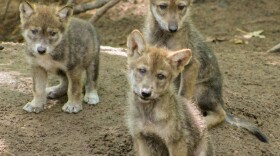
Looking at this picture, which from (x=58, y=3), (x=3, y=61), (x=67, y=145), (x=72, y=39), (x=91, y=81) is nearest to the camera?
(x=67, y=145)

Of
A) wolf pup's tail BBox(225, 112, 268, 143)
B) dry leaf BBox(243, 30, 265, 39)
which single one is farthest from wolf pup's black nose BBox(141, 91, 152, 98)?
dry leaf BBox(243, 30, 265, 39)

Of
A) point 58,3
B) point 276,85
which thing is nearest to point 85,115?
point 276,85

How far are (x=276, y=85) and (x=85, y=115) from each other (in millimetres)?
3504

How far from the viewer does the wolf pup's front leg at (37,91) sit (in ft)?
25.8

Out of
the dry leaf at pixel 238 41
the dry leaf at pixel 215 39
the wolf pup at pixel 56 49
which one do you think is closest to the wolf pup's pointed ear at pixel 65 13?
the wolf pup at pixel 56 49

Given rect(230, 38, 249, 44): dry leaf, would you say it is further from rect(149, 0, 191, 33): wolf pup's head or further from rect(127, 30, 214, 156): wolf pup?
rect(127, 30, 214, 156): wolf pup

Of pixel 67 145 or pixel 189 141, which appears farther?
pixel 67 145

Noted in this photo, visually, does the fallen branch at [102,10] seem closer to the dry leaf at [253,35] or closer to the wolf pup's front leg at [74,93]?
the dry leaf at [253,35]

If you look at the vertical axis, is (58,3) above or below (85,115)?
below

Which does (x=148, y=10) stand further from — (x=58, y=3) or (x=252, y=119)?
(x=58, y=3)

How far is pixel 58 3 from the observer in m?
13.3

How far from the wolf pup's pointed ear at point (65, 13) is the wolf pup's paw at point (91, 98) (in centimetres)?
117

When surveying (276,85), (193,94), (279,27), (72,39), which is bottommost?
(279,27)

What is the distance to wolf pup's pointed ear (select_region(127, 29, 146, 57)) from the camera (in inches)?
258
